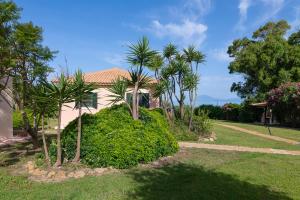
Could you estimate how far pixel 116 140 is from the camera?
9180 millimetres

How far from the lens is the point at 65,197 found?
6.30 meters

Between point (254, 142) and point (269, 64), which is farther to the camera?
point (269, 64)

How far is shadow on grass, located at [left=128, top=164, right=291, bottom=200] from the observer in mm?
6523

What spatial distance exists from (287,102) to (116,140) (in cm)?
Result: 2402

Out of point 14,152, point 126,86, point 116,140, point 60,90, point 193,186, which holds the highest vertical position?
point 126,86

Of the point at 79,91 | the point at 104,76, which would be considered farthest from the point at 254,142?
the point at 104,76

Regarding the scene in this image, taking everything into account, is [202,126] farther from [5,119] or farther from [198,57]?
[5,119]

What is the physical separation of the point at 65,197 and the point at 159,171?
297 cm

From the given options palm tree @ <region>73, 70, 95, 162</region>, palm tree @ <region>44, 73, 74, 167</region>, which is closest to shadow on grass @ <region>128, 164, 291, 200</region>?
palm tree @ <region>73, 70, 95, 162</region>

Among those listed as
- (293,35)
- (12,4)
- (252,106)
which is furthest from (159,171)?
(293,35)

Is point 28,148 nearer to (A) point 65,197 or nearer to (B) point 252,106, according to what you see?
(A) point 65,197

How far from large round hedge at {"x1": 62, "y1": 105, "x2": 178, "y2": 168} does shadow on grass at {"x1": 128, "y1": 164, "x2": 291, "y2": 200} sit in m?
0.75

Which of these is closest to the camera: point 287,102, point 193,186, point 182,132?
point 193,186

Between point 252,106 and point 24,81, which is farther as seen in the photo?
point 252,106
